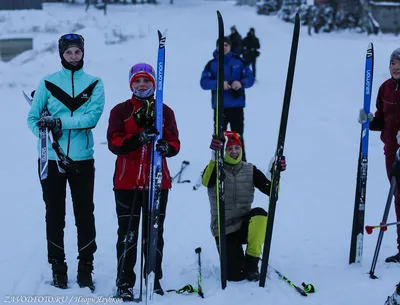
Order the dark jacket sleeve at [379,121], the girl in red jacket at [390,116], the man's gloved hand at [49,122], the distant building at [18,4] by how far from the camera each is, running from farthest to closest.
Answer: the distant building at [18,4] → the dark jacket sleeve at [379,121] → the girl in red jacket at [390,116] → the man's gloved hand at [49,122]

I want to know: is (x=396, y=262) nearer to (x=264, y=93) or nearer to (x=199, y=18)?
(x=264, y=93)

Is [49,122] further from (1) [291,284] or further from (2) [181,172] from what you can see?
(2) [181,172]

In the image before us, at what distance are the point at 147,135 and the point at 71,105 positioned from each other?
0.72 metres

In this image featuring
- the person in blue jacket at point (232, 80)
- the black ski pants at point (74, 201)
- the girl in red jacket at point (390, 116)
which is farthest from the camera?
the person in blue jacket at point (232, 80)

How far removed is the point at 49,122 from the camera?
4168 millimetres

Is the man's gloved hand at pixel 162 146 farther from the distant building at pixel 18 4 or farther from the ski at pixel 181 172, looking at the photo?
the distant building at pixel 18 4

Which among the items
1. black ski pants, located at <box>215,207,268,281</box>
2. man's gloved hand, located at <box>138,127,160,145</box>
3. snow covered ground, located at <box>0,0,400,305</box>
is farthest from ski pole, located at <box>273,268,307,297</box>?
man's gloved hand, located at <box>138,127,160,145</box>

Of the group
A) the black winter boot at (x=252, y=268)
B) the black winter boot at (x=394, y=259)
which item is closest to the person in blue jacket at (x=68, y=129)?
the black winter boot at (x=252, y=268)

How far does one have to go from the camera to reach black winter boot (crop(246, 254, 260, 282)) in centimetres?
476

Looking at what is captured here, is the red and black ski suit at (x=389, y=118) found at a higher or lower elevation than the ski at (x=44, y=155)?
higher

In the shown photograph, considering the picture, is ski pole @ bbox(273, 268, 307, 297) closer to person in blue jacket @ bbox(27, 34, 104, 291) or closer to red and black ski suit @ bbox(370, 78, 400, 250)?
red and black ski suit @ bbox(370, 78, 400, 250)

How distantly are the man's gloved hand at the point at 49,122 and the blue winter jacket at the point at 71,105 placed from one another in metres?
0.06

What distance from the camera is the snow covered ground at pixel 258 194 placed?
4676 millimetres

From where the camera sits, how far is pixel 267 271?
493 cm
